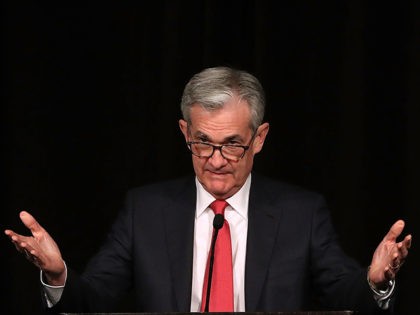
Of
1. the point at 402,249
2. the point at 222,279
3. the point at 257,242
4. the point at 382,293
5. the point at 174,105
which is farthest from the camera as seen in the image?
the point at 174,105

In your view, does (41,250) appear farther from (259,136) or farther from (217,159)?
(259,136)

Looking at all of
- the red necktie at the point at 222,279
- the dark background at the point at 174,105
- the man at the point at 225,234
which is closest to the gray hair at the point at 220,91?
the man at the point at 225,234

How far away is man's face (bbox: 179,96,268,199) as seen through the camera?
9.59 feet

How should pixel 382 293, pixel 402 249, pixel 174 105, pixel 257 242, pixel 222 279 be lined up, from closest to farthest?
1. pixel 402 249
2. pixel 382 293
3. pixel 222 279
4. pixel 257 242
5. pixel 174 105

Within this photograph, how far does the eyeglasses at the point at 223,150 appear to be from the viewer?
2930 mm

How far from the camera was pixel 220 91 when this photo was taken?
2.93 metres

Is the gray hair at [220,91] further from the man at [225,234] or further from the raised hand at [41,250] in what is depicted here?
the raised hand at [41,250]

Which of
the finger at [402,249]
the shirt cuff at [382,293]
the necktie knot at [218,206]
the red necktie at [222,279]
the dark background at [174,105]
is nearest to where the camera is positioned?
the finger at [402,249]

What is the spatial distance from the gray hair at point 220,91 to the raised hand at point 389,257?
629 millimetres

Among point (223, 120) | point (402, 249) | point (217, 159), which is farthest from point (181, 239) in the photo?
point (402, 249)

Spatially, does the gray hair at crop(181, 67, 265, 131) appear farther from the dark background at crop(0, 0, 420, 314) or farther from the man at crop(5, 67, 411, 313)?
the dark background at crop(0, 0, 420, 314)

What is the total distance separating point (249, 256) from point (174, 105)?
107 centimetres

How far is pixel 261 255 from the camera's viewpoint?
9.78 feet

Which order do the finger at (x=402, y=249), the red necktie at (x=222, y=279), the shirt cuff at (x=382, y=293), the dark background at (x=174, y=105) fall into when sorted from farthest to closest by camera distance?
the dark background at (x=174, y=105) < the red necktie at (x=222, y=279) < the shirt cuff at (x=382, y=293) < the finger at (x=402, y=249)
